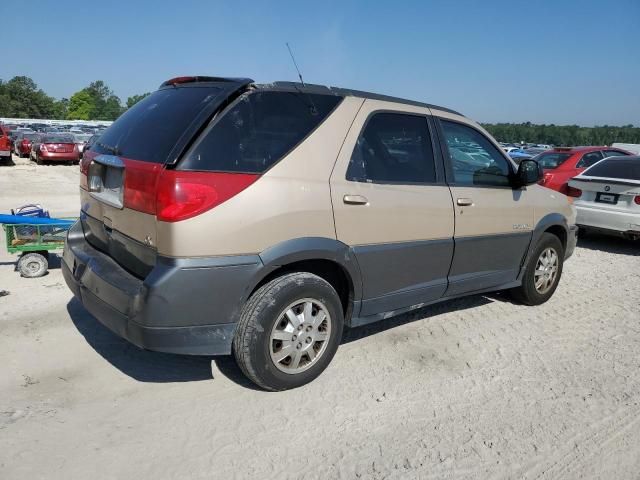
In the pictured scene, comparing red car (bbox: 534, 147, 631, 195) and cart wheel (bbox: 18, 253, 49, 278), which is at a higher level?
red car (bbox: 534, 147, 631, 195)

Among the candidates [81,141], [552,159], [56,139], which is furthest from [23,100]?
[552,159]

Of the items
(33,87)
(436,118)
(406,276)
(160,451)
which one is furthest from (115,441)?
(33,87)

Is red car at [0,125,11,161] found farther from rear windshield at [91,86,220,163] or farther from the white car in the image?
the white car

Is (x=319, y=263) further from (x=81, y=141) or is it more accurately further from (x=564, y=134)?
(x=564, y=134)

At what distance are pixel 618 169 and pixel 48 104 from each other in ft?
454

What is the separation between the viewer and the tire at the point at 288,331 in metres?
3.01

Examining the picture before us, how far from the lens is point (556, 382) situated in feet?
11.8

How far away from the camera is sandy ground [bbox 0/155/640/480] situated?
8.68 ft

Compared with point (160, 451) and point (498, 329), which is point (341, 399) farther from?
point (498, 329)

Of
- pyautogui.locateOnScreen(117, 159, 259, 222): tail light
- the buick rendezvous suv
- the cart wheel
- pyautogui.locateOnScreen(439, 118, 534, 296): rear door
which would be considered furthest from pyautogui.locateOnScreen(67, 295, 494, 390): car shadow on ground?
the cart wheel

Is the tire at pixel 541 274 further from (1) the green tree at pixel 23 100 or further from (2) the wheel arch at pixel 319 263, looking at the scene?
(1) the green tree at pixel 23 100

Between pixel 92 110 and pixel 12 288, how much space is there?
139520mm

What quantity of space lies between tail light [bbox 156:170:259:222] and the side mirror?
113 inches

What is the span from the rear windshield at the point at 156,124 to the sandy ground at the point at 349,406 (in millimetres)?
1514
